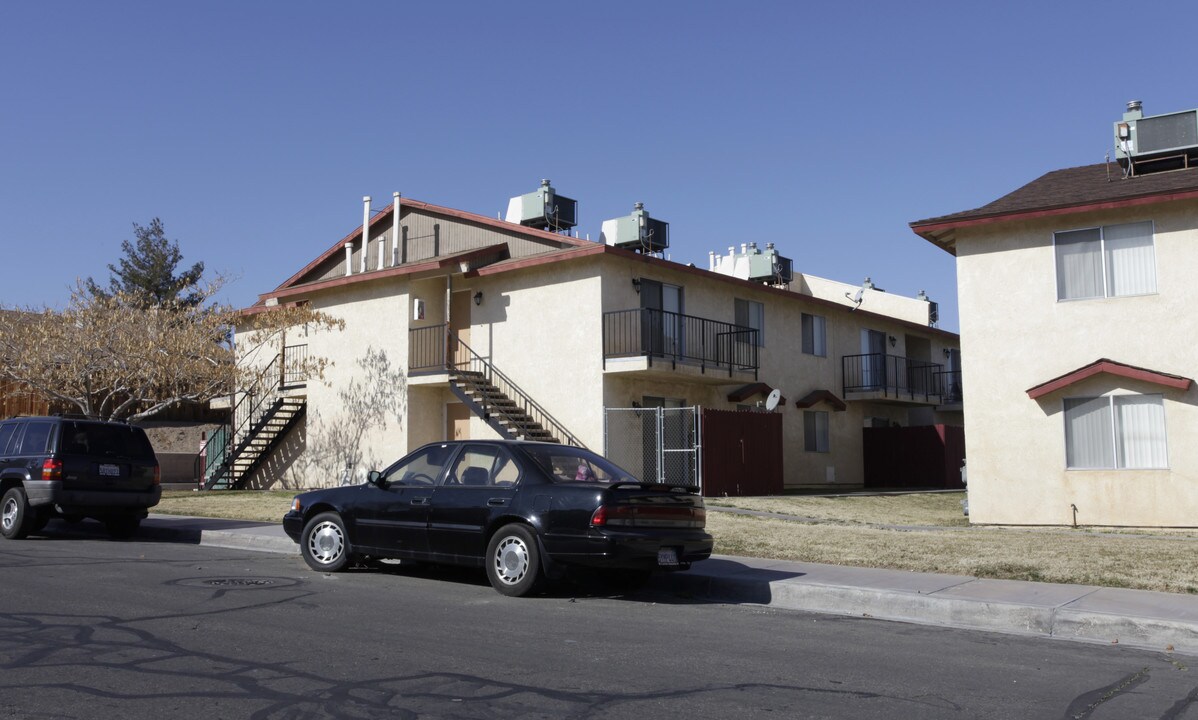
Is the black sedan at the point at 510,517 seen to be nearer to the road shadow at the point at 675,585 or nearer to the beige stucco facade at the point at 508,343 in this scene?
the road shadow at the point at 675,585

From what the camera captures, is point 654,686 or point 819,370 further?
point 819,370

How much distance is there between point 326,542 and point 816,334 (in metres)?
22.1

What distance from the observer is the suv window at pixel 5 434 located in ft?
47.9

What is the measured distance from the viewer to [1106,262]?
1688cm

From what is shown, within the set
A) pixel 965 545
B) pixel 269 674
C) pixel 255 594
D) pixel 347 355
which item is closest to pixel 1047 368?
pixel 965 545

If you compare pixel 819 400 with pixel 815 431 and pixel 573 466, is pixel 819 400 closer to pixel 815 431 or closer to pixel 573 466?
pixel 815 431

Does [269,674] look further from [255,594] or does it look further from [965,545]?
[965,545]

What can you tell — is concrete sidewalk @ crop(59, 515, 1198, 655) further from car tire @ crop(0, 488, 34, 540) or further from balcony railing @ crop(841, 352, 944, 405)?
balcony railing @ crop(841, 352, 944, 405)

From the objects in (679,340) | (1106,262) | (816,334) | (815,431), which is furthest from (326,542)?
(816,334)

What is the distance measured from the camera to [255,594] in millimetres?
9367

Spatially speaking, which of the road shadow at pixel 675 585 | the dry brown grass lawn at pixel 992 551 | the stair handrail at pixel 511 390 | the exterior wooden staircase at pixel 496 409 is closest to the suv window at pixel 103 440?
the road shadow at pixel 675 585

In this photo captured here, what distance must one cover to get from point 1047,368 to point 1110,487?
211 cm

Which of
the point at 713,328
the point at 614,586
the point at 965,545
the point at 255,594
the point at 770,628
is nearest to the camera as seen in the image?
the point at 770,628

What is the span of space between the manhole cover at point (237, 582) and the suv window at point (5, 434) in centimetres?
598
